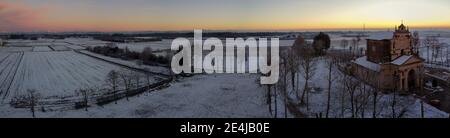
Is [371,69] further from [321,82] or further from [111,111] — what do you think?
[111,111]

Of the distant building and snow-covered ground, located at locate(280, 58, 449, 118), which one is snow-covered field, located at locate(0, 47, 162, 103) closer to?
snow-covered ground, located at locate(280, 58, 449, 118)

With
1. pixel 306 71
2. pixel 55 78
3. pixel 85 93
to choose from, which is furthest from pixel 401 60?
pixel 55 78

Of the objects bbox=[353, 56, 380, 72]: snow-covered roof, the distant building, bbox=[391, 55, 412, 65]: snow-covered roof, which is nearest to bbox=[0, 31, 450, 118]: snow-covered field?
the distant building

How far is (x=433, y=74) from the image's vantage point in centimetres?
1897

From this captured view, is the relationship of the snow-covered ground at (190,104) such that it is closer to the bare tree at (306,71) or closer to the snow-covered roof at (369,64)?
the bare tree at (306,71)

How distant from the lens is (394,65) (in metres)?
15.2

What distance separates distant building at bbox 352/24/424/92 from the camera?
49.2 feet

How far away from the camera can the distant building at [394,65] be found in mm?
14984

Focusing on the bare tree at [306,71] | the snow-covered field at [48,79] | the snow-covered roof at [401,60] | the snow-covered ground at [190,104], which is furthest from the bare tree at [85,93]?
the snow-covered roof at [401,60]

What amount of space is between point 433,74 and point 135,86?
15.3 metres

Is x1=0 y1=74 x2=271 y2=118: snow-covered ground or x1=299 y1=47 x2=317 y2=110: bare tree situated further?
x1=299 y1=47 x2=317 y2=110: bare tree

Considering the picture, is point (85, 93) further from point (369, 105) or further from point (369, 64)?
point (369, 64)
